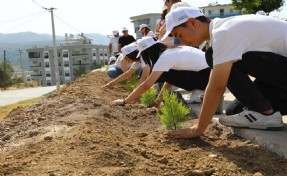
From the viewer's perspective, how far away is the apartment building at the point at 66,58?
95.9 meters

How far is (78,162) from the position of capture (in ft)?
7.39

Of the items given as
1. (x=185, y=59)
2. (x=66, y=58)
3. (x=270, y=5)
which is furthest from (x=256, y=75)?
(x=66, y=58)

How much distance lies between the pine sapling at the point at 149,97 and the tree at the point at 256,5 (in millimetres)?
13794

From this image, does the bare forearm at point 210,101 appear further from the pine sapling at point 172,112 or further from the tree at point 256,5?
the tree at point 256,5

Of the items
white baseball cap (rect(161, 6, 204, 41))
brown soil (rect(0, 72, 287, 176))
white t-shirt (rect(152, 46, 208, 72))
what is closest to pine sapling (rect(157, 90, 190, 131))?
brown soil (rect(0, 72, 287, 176))

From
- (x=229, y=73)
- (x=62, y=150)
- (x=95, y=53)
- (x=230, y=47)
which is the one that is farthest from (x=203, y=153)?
(x=95, y=53)

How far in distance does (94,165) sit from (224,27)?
114 cm

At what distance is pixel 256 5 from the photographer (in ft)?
57.9

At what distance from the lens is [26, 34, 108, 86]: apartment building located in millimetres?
95875

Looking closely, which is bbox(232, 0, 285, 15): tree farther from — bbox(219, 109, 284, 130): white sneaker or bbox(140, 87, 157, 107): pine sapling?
bbox(219, 109, 284, 130): white sneaker

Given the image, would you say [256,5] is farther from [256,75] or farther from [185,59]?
[256,75]

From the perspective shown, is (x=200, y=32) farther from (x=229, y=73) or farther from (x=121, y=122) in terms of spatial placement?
(x=121, y=122)

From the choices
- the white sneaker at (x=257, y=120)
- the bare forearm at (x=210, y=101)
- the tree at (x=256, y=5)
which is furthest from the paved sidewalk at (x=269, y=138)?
the tree at (x=256, y=5)

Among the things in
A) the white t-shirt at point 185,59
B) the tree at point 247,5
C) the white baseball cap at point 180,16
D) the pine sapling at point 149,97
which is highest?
the tree at point 247,5
